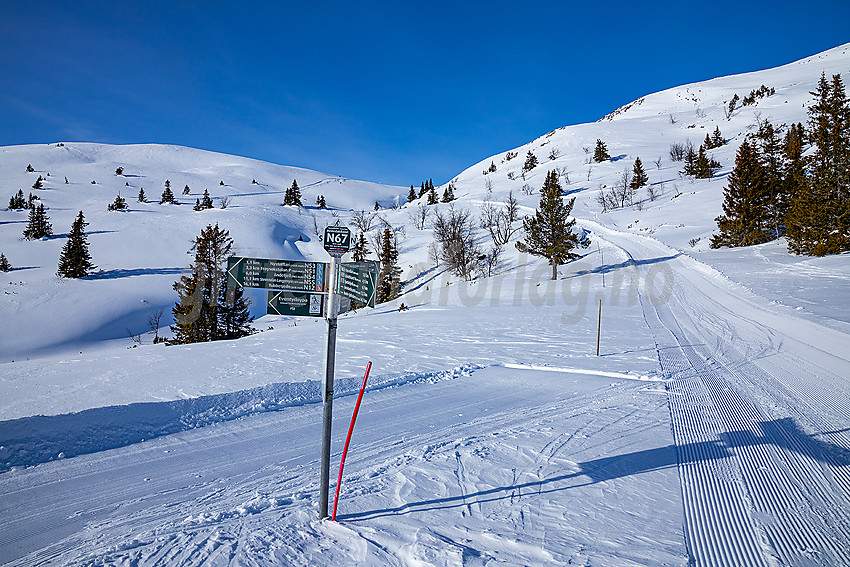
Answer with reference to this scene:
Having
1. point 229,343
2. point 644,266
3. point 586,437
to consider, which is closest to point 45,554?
point 586,437

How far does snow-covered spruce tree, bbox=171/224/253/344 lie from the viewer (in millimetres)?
21844

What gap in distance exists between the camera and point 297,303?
10.3 feet

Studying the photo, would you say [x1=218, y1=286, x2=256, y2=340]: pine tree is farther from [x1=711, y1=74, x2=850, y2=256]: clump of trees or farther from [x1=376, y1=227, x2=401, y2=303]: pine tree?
[x1=711, y1=74, x2=850, y2=256]: clump of trees

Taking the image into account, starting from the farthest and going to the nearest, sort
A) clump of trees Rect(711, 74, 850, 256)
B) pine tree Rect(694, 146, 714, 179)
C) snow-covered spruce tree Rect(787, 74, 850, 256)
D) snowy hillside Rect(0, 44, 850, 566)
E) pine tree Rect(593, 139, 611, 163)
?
1. pine tree Rect(593, 139, 611, 163)
2. pine tree Rect(694, 146, 714, 179)
3. clump of trees Rect(711, 74, 850, 256)
4. snow-covered spruce tree Rect(787, 74, 850, 256)
5. snowy hillside Rect(0, 44, 850, 566)

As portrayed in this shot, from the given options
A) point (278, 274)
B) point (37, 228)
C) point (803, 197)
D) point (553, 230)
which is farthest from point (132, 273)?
point (803, 197)

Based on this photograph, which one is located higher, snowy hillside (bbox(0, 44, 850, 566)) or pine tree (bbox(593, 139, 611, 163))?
pine tree (bbox(593, 139, 611, 163))

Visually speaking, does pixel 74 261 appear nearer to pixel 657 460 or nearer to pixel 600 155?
pixel 657 460

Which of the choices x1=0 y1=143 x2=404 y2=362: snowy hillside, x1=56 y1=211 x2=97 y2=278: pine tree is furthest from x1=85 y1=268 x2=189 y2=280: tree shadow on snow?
x1=56 y1=211 x2=97 y2=278: pine tree

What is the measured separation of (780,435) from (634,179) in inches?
2984

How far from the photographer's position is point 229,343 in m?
11.8

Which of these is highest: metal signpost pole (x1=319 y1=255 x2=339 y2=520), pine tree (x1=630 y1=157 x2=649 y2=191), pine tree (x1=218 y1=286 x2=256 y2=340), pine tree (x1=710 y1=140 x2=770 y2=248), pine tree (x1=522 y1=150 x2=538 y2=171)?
pine tree (x1=522 y1=150 x2=538 y2=171)

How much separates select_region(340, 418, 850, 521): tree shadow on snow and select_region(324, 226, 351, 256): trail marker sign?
91.2 inches

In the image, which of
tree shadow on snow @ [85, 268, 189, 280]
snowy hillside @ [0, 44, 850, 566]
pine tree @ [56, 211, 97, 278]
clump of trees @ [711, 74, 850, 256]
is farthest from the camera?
tree shadow on snow @ [85, 268, 189, 280]

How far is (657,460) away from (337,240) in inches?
168
